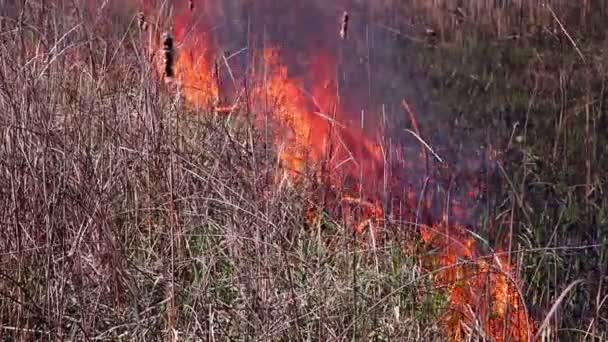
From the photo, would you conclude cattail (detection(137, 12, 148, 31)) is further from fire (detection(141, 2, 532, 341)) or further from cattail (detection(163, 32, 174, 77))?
fire (detection(141, 2, 532, 341))

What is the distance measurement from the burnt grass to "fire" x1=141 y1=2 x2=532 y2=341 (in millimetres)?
104

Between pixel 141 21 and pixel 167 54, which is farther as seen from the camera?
pixel 141 21

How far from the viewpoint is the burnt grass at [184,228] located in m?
2.41

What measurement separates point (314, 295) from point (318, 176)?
1012mm

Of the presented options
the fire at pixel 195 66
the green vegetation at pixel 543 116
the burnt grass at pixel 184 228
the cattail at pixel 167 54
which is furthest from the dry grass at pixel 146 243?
the fire at pixel 195 66

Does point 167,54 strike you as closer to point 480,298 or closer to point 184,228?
point 184,228

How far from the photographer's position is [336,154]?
12.3 ft

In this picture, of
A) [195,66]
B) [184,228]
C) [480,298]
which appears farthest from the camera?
[195,66]

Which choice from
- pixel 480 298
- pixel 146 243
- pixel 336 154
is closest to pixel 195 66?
pixel 336 154

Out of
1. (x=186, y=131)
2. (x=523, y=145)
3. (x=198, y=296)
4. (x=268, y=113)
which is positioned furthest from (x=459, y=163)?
(x=198, y=296)

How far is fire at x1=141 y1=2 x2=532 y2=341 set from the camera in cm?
273

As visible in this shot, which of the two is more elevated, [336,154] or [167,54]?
[167,54]

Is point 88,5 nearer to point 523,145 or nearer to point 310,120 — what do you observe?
point 310,120

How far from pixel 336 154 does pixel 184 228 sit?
115cm
